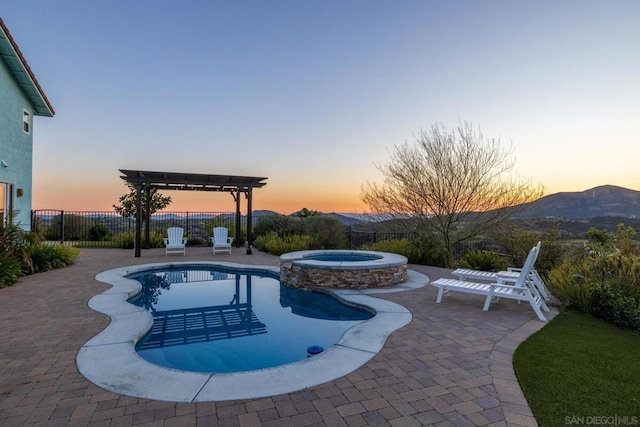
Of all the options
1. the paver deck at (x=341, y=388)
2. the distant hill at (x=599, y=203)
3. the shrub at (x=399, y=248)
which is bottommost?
the paver deck at (x=341, y=388)

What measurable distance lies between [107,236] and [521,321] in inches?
740

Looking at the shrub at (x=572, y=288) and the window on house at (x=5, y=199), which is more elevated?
the window on house at (x=5, y=199)

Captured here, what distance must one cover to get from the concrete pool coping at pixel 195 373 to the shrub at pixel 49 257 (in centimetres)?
520

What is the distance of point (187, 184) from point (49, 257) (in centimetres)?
562

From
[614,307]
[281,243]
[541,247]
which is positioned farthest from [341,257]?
[614,307]

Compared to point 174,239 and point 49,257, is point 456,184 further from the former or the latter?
point 49,257

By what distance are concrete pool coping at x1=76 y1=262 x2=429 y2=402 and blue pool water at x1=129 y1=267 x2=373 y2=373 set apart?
1.34 ft

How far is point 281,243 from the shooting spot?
1309 cm

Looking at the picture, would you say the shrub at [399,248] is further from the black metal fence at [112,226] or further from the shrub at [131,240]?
the shrub at [131,240]

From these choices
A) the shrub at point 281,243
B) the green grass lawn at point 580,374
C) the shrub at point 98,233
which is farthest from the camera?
the shrub at point 98,233

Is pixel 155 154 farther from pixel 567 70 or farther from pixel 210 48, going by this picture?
pixel 567 70

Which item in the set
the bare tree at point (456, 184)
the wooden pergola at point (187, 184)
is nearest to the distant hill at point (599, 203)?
the bare tree at point (456, 184)

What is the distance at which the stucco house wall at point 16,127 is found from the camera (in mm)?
9812

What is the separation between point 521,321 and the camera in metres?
4.81
